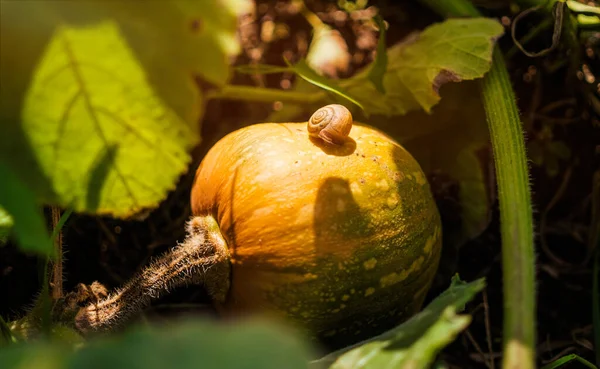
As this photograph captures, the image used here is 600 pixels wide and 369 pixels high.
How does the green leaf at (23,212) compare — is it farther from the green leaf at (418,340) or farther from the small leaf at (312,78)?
the small leaf at (312,78)

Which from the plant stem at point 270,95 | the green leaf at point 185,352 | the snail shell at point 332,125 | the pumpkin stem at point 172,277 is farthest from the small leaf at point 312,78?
the green leaf at point 185,352

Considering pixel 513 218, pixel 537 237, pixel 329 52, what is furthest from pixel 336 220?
pixel 329 52

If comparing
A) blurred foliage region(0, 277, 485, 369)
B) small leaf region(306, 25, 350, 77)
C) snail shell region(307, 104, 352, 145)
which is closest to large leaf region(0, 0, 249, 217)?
blurred foliage region(0, 277, 485, 369)

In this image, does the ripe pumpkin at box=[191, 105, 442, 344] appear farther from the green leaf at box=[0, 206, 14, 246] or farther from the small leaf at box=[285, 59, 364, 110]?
the green leaf at box=[0, 206, 14, 246]

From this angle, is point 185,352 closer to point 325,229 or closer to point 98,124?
point 98,124

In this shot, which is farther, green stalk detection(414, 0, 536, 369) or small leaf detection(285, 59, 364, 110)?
small leaf detection(285, 59, 364, 110)

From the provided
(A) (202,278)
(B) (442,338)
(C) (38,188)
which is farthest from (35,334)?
(B) (442,338)

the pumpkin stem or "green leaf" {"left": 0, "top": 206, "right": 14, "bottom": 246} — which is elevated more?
"green leaf" {"left": 0, "top": 206, "right": 14, "bottom": 246}
